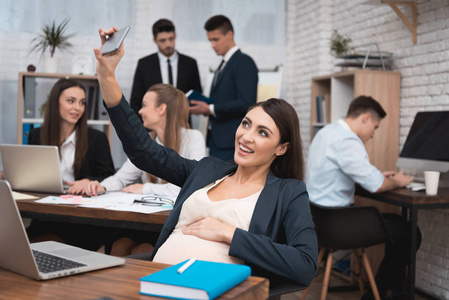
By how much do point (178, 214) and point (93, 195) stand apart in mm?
971

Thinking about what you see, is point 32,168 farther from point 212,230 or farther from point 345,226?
point 345,226

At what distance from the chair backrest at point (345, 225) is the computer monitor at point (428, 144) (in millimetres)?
614

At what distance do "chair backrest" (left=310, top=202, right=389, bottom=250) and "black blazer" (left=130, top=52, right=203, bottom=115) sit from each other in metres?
1.96

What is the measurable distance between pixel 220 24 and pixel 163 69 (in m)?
0.79

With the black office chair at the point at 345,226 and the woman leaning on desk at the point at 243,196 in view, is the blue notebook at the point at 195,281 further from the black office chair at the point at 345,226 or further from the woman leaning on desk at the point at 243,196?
the black office chair at the point at 345,226

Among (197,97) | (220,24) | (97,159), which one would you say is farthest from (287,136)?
(220,24)

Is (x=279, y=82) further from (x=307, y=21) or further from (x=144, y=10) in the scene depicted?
(x=144, y=10)

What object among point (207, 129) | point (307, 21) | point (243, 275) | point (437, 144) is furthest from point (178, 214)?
point (307, 21)

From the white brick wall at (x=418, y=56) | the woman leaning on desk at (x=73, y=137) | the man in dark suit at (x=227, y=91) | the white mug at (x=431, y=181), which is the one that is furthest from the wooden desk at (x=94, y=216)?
the white brick wall at (x=418, y=56)

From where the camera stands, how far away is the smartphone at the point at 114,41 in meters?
1.51

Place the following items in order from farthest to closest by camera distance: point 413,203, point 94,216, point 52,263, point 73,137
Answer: point 73,137 → point 413,203 → point 94,216 → point 52,263

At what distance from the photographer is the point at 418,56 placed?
3.88 meters

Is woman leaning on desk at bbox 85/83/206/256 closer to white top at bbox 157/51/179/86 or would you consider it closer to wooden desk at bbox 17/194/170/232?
wooden desk at bbox 17/194/170/232

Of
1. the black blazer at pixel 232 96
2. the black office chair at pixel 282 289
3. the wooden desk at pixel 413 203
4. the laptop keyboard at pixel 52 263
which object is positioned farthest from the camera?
the black blazer at pixel 232 96
